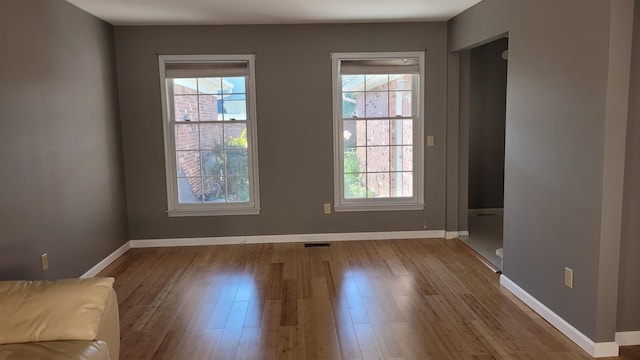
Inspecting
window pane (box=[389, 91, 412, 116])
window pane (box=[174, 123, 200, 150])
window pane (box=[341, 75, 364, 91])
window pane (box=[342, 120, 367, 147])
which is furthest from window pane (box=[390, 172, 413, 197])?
window pane (box=[174, 123, 200, 150])

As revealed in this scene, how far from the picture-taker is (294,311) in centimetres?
342

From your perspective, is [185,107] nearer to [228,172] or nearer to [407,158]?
[228,172]

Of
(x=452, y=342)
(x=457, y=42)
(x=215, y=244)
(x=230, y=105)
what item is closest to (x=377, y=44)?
(x=457, y=42)

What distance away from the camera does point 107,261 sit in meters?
4.60

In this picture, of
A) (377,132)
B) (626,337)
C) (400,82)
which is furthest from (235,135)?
(626,337)

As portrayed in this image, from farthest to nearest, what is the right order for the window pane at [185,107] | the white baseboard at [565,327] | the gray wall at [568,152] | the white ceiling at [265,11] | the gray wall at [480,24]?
the window pane at [185,107] < the white ceiling at [265,11] < the gray wall at [480,24] < the white baseboard at [565,327] < the gray wall at [568,152]

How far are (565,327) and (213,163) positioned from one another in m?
3.76

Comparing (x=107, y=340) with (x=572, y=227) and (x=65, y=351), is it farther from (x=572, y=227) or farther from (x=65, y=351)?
(x=572, y=227)

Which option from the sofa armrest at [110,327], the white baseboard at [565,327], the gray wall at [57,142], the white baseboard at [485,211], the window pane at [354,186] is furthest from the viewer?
the white baseboard at [485,211]

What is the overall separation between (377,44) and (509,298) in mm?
2986

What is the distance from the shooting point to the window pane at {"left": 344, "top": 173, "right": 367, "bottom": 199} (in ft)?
17.6

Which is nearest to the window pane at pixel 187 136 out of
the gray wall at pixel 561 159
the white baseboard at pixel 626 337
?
the gray wall at pixel 561 159

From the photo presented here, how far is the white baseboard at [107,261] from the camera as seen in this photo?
419cm

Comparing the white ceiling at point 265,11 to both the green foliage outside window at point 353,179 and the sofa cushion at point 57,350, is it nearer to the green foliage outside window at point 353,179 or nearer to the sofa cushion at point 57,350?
the green foliage outside window at point 353,179
